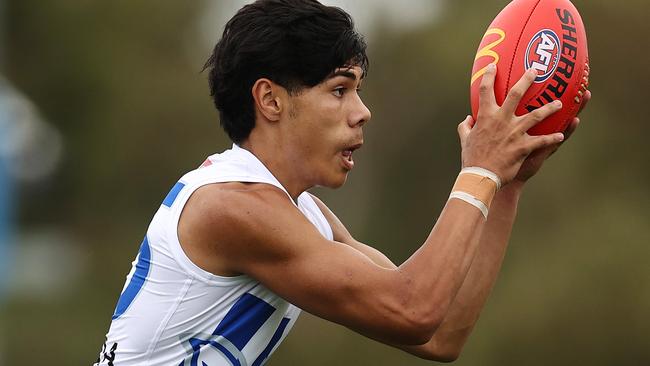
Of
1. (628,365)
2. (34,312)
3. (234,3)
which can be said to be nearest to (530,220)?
(628,365)

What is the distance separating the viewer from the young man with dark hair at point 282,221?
12.0 ft

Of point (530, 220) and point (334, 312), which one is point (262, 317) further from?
point (530, 220)

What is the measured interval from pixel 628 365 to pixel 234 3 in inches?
290

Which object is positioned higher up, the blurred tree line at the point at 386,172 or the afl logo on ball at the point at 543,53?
the afl logo on ball at the point at 543,53

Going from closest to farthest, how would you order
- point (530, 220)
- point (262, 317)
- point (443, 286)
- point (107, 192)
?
point (443, 286) < point (262, 317) < point (530, 220) < point (107, 192)

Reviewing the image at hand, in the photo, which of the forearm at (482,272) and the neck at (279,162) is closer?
the neck at (279,162)


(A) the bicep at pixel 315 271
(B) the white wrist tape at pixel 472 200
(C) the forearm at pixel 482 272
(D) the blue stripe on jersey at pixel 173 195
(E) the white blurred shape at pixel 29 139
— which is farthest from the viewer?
(E) the white blurred shape at pixel 29 139

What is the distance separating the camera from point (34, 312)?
52.9 ft

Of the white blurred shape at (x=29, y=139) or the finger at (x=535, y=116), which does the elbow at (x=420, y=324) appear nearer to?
the finger at (x=535, y=116)

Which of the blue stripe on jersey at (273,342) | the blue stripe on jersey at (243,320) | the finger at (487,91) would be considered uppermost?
the finger at (487,91)

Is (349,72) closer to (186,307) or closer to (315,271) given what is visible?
(315,271)

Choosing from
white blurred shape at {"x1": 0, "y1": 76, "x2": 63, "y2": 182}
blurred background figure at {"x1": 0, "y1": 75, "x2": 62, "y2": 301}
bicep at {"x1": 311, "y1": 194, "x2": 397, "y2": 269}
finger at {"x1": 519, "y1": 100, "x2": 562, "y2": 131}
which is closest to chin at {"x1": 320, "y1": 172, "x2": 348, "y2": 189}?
bicep at {"x1": 311, "y1": 194, "x2": 397, "y2": 269}

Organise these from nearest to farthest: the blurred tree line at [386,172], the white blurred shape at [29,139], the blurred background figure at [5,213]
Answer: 1. the blurred background figure at [5,213]
2. the blurred tree line at [386,172]
3. the white blurred shape at [29,139]

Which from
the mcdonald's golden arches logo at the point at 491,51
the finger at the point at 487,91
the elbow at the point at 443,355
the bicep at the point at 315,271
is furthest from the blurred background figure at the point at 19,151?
the finger at the point at 487,91
